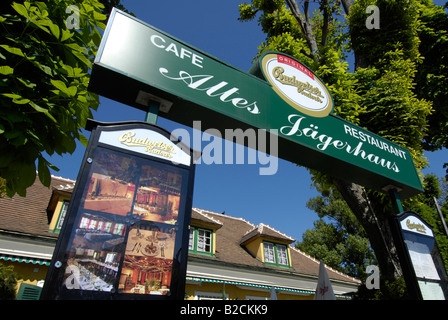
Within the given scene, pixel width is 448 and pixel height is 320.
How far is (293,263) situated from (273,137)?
51.9 feet

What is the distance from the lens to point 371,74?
24.3 feet

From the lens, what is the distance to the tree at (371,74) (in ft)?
18.7

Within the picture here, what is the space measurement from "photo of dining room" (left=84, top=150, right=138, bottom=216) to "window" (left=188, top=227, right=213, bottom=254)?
475 inches

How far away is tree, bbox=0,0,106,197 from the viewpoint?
2039mm

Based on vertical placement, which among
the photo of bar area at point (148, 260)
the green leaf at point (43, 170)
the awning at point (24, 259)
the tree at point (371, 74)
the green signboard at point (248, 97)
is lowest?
the photo of bar area at point (148, 260)

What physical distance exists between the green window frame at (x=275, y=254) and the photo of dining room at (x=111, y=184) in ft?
49.1

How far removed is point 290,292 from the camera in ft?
48.4

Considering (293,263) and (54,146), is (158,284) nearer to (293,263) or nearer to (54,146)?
(54,146)

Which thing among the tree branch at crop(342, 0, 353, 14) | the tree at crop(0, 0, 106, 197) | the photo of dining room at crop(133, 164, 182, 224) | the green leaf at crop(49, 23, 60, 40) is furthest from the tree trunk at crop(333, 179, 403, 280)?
the tree branch at crop(342, 0, 353, 14)

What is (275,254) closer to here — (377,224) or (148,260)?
(377,224)

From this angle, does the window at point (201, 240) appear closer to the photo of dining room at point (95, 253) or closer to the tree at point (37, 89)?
the tree at point (37, 89)

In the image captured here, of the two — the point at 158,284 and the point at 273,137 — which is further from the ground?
the point at 273,137

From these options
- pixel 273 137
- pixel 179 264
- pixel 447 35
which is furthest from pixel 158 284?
pixel 447 35

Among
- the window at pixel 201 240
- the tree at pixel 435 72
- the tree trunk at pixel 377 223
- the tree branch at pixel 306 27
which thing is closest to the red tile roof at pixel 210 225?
the window at pixel 201 240
